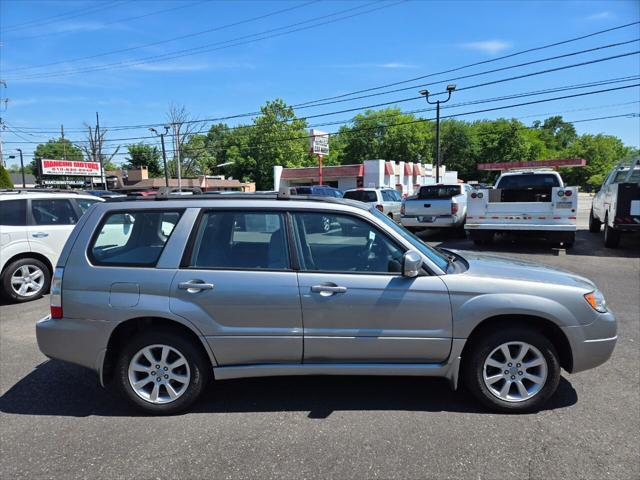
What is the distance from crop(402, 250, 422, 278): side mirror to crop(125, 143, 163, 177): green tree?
77684 mm

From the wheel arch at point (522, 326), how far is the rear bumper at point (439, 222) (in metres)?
10.7

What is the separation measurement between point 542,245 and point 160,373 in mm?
11752

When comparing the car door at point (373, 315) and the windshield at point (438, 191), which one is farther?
the windshield at point (438, 191)

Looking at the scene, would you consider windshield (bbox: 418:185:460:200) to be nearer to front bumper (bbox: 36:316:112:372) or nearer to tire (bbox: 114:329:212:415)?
tire (bbox: 114:329:212:415)

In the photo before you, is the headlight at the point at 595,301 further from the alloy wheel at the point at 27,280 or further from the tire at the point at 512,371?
the alloy wheel at the point at 27,280

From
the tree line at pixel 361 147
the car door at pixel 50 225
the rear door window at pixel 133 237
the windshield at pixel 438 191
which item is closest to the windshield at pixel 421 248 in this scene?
the rear door window at pixel 133 237

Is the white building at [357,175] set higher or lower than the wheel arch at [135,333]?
higher

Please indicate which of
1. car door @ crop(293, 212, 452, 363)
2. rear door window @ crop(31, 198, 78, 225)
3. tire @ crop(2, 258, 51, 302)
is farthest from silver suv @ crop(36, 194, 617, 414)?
rear door window @ crop(31, 198, 78, 225)

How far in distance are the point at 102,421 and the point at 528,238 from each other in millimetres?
13007

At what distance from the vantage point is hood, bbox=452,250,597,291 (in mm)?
3408

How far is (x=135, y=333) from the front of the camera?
3.52m

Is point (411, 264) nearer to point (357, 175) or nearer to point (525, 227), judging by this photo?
point (525, 227)

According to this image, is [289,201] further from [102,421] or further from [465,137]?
[465,137]

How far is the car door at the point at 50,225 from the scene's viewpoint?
7.14m
